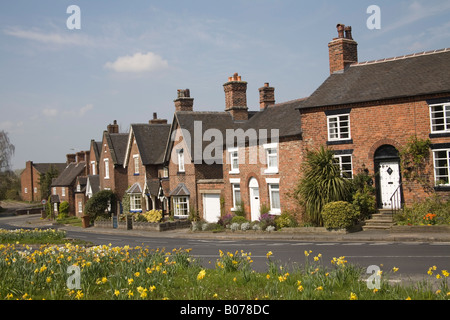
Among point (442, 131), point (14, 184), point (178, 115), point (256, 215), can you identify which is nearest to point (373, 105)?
point (442, 131)

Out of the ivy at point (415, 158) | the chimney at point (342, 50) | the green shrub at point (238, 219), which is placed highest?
the chimney at point (342, 50)

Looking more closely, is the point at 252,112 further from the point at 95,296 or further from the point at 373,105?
the point at 95,296

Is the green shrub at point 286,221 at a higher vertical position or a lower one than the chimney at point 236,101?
lower

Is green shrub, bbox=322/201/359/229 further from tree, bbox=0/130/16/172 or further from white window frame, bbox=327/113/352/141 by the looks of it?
→ tree, bbox=0/130/16/172

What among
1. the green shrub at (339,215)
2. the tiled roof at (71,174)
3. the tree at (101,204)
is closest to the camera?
the green shrub at (339,215)

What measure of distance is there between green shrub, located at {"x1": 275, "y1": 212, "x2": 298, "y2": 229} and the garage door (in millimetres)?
8571

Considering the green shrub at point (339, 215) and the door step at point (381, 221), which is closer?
the green shrub at point (339, 215)

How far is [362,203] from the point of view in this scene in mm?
25031

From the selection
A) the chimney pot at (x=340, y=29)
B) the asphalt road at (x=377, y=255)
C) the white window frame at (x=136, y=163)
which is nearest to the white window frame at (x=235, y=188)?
the chimney pot at (x=340, y=29)

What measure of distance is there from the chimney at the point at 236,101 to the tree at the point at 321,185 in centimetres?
1488

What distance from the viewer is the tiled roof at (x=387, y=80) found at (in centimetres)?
2436

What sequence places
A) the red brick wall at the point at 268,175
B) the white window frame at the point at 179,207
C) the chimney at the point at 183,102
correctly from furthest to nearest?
1. the chimney at the point at 183,102
2. the white window frame at the point at 179,207
3. the red brick wall at the point at 268,175

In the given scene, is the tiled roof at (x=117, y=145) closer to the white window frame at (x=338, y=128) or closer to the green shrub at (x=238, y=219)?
the green shrub at (x=238, y=219)

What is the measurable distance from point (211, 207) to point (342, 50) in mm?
14681
